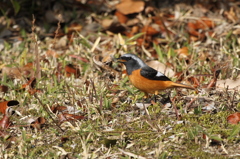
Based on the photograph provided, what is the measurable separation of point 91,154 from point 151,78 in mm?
1885

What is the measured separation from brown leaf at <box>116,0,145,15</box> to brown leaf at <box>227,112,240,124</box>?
5.10 m

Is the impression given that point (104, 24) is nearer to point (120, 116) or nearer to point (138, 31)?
point (138, 31)

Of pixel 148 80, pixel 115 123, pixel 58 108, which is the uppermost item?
pixel 148 80

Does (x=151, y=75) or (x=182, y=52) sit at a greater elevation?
(x=182, y=52)

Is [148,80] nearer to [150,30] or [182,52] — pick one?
[182,52]

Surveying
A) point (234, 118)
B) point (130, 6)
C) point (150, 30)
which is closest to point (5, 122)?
point (234, 118)

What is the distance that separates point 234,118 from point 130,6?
5343mm

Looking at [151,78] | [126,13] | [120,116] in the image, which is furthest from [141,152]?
[126,13]

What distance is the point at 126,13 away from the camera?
9.56 metres

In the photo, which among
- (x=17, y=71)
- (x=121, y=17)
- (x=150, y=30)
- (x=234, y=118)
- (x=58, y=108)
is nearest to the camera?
(x=234, y=118)

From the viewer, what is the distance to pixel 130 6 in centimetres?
968

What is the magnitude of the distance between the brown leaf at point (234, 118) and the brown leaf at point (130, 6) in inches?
201

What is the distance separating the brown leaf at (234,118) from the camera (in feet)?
16.1

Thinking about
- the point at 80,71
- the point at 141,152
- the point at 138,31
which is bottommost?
the point at 141,152
